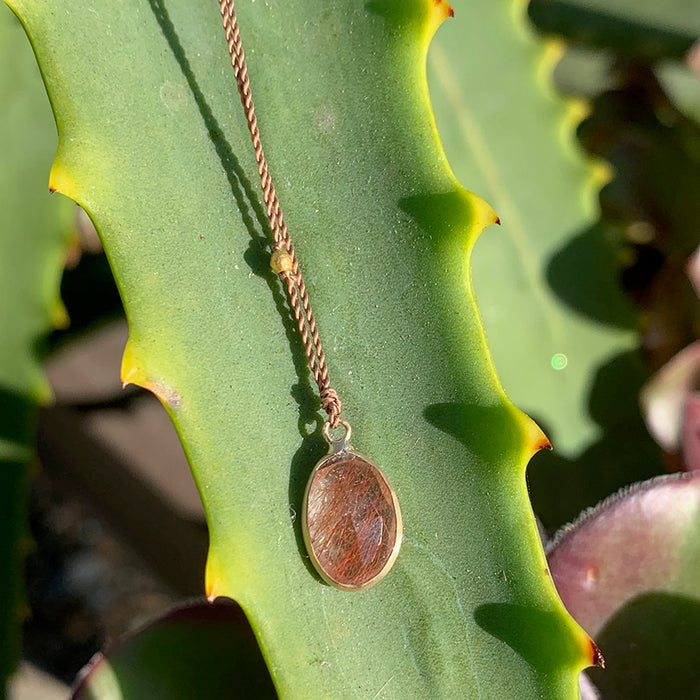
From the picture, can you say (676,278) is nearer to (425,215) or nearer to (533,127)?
(533,127)

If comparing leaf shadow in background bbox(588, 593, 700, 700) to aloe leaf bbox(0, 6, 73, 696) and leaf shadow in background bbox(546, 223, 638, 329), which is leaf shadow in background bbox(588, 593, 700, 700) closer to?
leaf shadow in background bbox(546, 223, 638, 329)

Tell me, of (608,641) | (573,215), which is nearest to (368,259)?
(608,641)

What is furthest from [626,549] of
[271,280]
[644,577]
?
[271,280]

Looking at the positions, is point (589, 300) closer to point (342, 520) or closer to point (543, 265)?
point (543, 265)

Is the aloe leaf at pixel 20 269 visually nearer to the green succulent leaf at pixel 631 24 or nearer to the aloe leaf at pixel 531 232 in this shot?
the aloe leaf at pixel 531 232

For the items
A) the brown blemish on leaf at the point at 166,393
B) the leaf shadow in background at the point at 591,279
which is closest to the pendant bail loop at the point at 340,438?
the brown blemish on leaf at the point at 166,393

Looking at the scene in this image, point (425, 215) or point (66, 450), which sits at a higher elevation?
point (425, 215)

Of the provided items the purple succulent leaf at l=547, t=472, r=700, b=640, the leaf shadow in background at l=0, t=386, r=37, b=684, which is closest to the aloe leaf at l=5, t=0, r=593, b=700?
the purple succulent leaf at l=547, t=472, r=700, b=640

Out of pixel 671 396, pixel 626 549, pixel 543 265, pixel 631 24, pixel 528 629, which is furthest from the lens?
pixel 631 24
